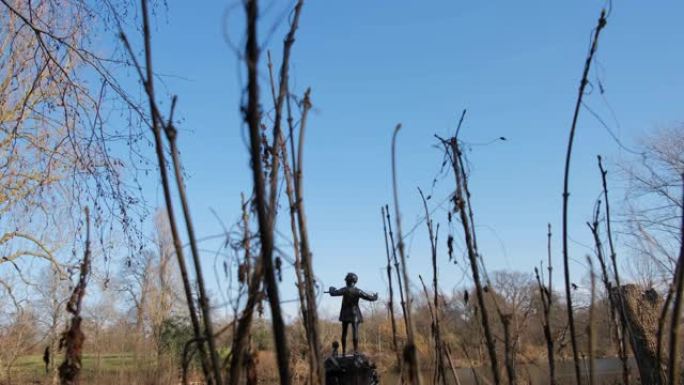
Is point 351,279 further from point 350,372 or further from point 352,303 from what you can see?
point 350,372

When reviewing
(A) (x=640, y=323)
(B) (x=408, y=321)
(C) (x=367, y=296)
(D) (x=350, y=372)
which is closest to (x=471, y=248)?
(B) (x=408, y=321)

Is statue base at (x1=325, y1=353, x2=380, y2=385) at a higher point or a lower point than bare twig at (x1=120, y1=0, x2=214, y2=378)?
lower

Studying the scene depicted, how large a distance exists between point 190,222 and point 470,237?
2.29 ft

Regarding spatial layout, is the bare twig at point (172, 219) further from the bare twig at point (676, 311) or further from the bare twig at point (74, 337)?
the bare twig at point (676, 311)

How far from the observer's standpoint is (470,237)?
1334 mm

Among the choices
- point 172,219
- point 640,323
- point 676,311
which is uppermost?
point 172,219

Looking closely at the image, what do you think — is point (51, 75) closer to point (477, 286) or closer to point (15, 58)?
point (477, 286)

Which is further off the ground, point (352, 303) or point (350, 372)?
point (352, 303)

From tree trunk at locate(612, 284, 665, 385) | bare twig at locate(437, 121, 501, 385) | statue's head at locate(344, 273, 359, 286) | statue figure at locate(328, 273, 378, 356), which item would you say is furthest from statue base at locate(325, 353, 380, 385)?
bare twig at locate(437, 121, 501, 385)

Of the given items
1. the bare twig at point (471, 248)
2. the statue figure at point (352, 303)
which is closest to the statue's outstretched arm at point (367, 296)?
the statue figure at point (352, 303)

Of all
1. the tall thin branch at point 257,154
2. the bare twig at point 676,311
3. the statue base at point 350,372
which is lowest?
the statue base at point 350,372

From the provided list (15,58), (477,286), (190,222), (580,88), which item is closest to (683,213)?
(580,88)

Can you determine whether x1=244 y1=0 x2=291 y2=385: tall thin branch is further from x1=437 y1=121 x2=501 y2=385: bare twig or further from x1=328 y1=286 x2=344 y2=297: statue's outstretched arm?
x1=328 y1=286 x2=344 y2=297: statue's outstretched arm

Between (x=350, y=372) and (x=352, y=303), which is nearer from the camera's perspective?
(x=350, y=372)
